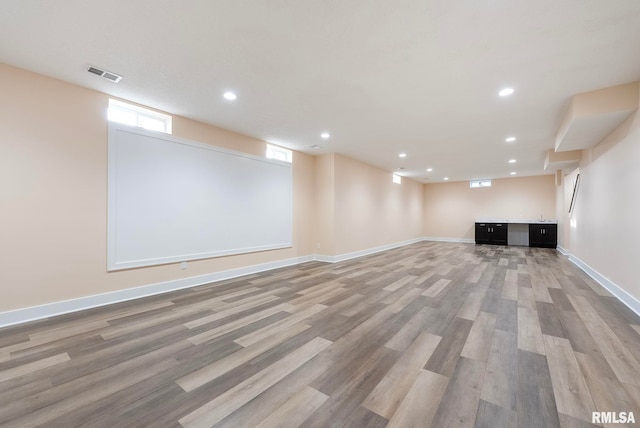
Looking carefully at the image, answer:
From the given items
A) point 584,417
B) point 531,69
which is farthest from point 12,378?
point 531,69

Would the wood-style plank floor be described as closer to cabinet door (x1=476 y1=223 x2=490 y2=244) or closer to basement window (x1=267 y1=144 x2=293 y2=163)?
basement window (x1=267 y1=144 x2=293 y2=163)

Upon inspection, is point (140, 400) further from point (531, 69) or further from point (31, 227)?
point (531, 69)

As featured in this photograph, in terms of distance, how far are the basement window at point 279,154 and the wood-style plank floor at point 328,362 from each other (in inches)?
→ 128

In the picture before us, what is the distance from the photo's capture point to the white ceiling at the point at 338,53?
203 cm

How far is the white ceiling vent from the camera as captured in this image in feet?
9.40

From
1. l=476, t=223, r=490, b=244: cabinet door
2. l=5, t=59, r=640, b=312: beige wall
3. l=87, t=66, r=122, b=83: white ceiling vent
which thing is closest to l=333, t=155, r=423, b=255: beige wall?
l=5, t=59, r=640, b=312: beige wall

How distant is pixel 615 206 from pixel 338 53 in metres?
4.67

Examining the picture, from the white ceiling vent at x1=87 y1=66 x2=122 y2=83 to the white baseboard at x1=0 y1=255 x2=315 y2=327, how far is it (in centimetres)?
277

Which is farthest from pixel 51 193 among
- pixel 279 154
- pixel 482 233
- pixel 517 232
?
pixel 517 232

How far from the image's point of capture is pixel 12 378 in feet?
6.23

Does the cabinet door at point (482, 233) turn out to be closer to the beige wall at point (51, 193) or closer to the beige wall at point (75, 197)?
the beige wall at point (75, 197)

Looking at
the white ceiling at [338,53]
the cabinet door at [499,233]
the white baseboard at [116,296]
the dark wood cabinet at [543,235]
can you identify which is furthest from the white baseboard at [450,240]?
the white baseboard at [116,296]

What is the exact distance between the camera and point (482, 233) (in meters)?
10.5

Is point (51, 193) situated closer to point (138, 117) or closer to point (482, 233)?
point (138, 117)
